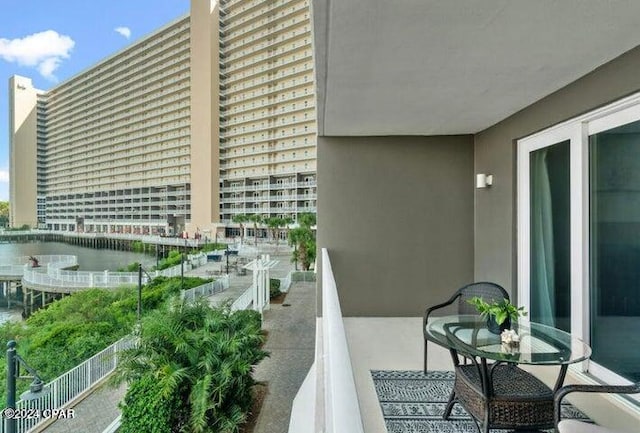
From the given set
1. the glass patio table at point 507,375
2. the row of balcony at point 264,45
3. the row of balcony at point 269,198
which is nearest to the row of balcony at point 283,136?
the row of balcony at point 269,198

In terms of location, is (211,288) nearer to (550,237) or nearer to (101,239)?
(550,237)

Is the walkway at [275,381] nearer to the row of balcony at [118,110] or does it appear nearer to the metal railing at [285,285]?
the metal railing at [285,285]

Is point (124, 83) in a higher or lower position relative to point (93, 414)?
higher

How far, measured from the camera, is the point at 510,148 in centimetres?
331

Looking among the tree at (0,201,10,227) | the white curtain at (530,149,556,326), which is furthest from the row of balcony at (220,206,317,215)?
the tree at (0,201,10,227)

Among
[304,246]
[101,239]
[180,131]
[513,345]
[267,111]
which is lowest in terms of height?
[101,239]

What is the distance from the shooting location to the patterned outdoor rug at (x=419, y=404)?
1.98 m

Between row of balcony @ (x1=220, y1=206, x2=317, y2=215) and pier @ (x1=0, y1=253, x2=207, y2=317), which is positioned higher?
row of balcony @ (x1=220, y1=206, x2=317, y2=215)

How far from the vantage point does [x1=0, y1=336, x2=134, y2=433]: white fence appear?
5906 millimetres

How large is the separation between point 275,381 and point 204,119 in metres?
41.1

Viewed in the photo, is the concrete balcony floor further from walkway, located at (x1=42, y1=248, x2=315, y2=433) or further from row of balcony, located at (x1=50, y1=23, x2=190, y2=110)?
row of balcony, located at (x1=50, y1=23, x2=190, y2=110)

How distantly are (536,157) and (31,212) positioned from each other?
69.1 meters

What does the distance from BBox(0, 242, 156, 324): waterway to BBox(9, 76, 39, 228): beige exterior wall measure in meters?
12.4

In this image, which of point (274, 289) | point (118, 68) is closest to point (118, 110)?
point (118, 68)
